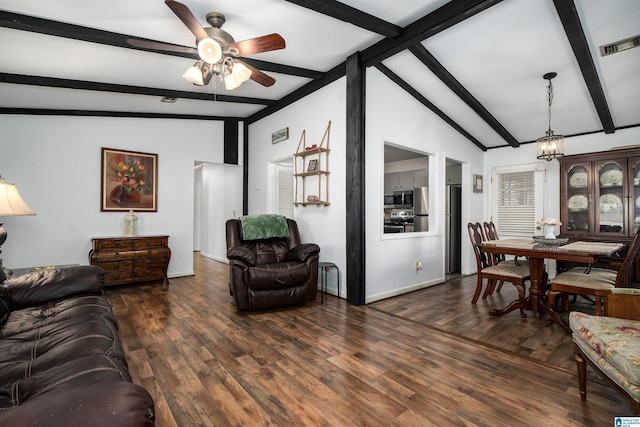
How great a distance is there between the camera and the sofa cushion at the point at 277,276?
11.0 ft

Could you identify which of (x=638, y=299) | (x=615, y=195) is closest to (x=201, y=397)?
(x=638, y=299)

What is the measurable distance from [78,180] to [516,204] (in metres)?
7.26

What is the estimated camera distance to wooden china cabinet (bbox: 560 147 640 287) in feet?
14.3

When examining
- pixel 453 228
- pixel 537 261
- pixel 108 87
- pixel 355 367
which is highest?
pixel 108 87

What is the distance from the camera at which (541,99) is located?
4.36 meters

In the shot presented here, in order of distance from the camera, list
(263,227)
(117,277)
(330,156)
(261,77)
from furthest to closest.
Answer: (117,277)
(330,156)
(263,227)
(261,77)

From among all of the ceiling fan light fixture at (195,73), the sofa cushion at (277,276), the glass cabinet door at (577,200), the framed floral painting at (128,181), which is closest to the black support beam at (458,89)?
the glass cabinet door at (577,200)

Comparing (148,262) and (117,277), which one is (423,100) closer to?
(148,262)

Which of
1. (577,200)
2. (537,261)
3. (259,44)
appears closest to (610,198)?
(577,200)

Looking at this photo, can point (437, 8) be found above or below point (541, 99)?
above

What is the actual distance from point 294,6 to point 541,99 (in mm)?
3723

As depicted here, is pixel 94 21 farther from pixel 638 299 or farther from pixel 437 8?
pixel 638 299

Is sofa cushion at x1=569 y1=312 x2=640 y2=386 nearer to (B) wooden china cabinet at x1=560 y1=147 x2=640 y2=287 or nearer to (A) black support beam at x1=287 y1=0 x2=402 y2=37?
(A) black support beam at x1=287 y1=0 x2=402 y2=37

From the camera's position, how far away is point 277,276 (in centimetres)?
342
